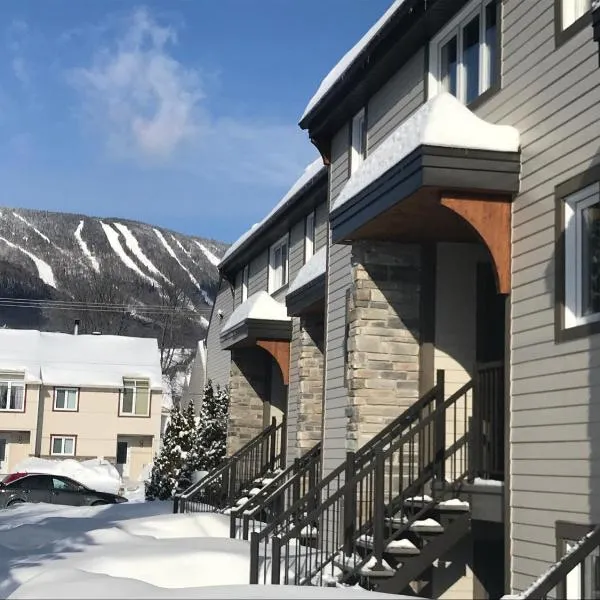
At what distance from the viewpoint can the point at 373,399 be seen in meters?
11.3

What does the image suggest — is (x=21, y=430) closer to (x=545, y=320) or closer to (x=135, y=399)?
(x=135, y=399)

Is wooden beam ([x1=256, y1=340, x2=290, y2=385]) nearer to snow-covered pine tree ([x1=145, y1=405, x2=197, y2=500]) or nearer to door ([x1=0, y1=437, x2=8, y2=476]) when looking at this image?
snow-covered pine tree ([x1=145, y1=405, x2=197, y2=500])

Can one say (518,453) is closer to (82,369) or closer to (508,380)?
(508,380)

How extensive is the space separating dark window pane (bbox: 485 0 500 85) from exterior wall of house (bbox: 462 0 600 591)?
0.47 metres

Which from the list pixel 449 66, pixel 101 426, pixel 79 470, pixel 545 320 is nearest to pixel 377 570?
pixel 545 320

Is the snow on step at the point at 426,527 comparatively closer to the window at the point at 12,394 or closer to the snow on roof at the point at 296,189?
the snow on roof at the point at 296,189

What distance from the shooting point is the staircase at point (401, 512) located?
9062 mm

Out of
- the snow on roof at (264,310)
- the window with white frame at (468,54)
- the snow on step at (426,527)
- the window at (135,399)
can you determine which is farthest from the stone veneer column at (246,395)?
the window at (135,399)

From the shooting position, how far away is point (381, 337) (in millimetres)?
11273

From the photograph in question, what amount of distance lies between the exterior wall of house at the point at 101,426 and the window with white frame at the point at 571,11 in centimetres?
4341

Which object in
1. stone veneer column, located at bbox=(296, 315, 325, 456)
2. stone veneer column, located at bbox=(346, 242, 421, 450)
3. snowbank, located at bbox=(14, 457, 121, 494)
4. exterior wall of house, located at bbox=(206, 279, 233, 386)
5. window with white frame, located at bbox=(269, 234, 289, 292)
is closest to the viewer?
stone veneer column, located at bbox=(346, 242, 421, 450)

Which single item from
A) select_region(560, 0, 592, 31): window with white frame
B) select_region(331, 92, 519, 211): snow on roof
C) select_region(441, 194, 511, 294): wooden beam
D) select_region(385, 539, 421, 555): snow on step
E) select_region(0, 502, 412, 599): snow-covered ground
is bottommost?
select_region(0, 502, 412, 599): snow-covered ground

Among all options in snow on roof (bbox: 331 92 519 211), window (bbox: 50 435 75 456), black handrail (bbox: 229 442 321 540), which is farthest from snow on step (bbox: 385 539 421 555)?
window (bbox: 50 435 75 456)

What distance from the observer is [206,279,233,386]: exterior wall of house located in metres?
28.6
